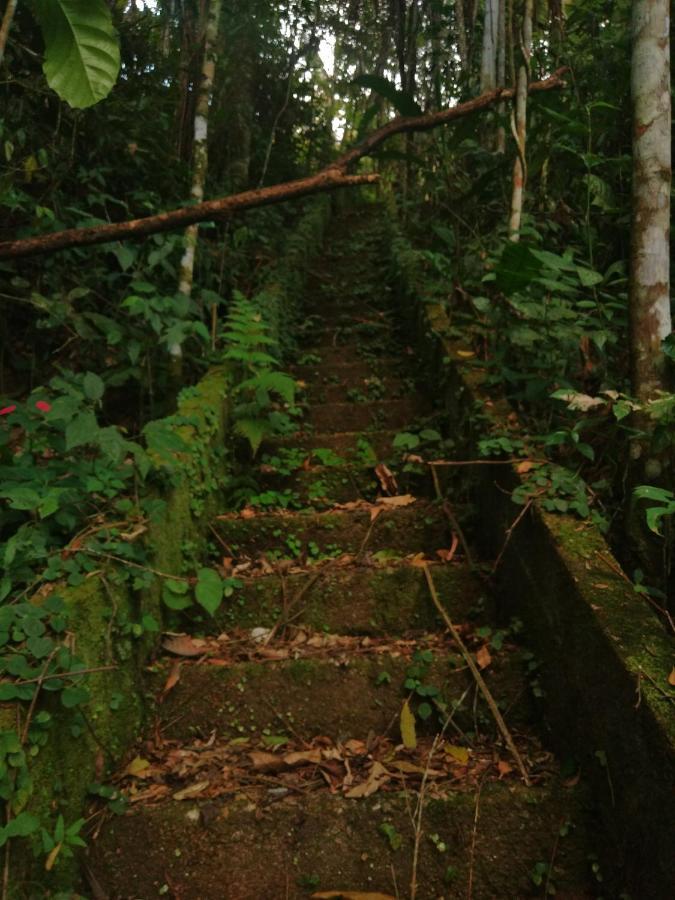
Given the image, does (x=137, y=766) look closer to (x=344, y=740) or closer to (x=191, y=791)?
(x=191, y=791)

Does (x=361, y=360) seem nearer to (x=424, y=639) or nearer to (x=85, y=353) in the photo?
(x=85, y=353)

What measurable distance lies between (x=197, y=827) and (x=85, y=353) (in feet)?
9.62

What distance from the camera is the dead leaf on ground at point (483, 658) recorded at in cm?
255

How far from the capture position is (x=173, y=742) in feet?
8.10

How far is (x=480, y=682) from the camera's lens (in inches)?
96.7

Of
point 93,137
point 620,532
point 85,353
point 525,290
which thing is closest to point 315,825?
point 620,532

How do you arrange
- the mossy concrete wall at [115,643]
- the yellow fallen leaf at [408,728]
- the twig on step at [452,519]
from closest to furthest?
1. the mossy concrete wall at [115,643]
2. the yellow fallen leaf at [408,728]
3. the twig on step at [452,519]

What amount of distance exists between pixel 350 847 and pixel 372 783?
0.20 metres

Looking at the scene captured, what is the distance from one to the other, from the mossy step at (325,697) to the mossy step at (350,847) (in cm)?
38

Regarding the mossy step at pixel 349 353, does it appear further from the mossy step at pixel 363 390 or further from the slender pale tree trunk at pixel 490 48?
the slender pale tree trunk at pixel 490 48

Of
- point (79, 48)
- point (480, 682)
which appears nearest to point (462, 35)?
point (79, 48)

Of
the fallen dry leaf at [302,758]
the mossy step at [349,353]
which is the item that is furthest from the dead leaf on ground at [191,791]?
the mossy step at [349,353]

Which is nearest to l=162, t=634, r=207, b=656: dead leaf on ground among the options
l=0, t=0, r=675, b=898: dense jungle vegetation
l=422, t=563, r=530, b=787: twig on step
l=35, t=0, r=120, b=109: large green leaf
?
l=0, t=0, r=675, b=898: dense jungle vegetation

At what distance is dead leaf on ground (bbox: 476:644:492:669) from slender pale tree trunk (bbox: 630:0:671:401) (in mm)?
1151
